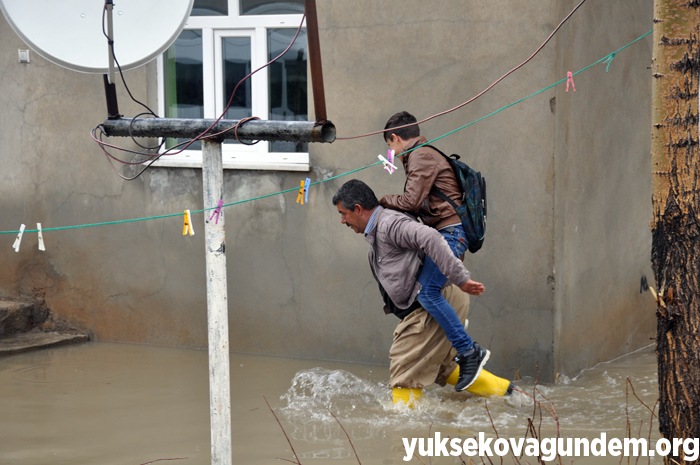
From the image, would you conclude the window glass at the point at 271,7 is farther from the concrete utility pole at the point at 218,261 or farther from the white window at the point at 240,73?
the concrete utility pole at the point at 218,261

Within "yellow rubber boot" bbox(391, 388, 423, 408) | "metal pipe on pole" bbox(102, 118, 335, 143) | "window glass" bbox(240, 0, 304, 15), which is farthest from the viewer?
"window glass" bbox(240, 0, 304, 15)

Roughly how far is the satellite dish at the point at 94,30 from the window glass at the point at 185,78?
3170 mm

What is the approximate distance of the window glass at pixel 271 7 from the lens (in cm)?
704

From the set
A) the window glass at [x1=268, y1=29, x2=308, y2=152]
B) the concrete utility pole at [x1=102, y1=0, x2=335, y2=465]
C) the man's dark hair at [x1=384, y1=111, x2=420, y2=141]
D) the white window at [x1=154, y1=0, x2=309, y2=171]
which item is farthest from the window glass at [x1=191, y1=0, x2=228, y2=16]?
the concrete utility pole at [x1=102, y1=0, x2=335, y2=465]

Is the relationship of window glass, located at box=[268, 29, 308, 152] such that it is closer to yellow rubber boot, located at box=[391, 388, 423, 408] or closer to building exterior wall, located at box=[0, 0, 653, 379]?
building exterior wall, located at box=[0, 0, 653, 379]

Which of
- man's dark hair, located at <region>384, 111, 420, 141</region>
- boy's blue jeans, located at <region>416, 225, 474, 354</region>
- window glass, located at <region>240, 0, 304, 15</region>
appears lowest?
boy's blue jeans, located at <region>416, 225, 474, 354</region>

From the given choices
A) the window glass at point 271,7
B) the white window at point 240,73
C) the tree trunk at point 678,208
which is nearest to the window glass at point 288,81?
the white window at point 240,73

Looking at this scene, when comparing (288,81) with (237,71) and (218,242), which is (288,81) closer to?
(237,71)

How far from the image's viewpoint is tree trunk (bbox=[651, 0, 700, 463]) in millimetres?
3186

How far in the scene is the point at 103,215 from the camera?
767 cm

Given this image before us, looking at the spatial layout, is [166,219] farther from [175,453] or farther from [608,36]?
[608,36]

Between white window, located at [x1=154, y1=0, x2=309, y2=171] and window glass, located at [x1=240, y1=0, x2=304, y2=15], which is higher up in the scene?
window glass, located at [x1=240, y1=0, x2=304, y2=15]

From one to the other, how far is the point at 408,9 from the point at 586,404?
3.17m

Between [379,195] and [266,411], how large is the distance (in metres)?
1.93
